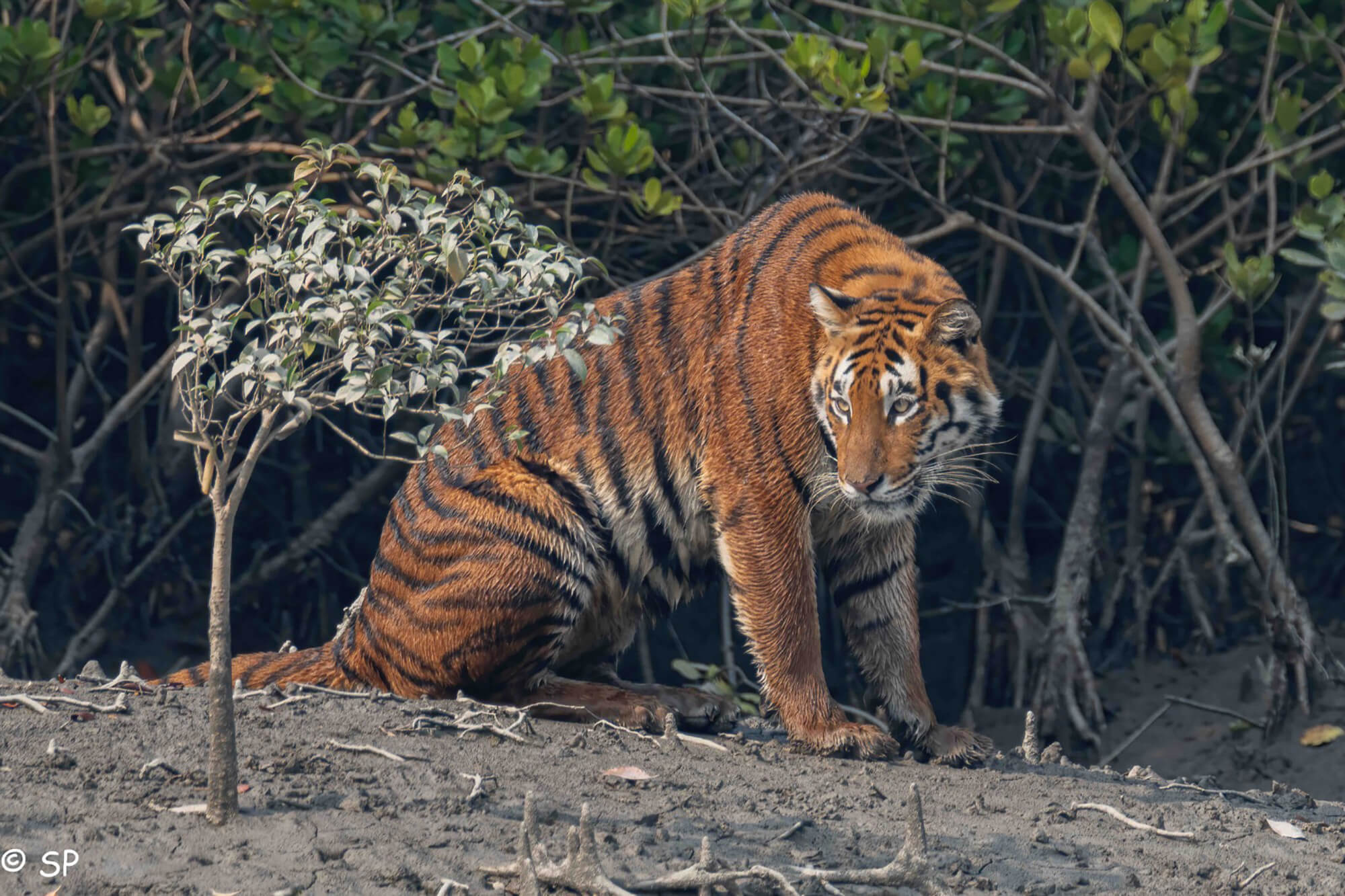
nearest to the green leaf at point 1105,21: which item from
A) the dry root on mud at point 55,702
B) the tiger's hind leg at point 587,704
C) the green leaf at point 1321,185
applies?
the green leaf at point 1321,185

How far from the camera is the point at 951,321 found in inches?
172

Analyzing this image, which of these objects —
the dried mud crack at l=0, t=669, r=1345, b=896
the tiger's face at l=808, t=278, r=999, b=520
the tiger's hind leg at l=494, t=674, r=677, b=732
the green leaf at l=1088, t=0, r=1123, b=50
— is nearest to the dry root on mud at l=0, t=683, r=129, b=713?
the dried mud crack at l=0, t=669, r=1345, b=896

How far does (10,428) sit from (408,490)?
3.64m

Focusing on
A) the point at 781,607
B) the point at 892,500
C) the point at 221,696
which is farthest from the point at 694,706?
the point at 221,696

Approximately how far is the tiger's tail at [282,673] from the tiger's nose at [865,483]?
168 cm

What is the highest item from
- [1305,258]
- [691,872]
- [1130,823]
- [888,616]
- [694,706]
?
[1305,258]

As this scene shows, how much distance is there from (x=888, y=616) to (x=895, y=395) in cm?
76

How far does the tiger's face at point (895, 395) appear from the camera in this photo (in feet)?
14.1

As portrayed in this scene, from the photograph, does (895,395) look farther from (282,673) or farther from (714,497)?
(282,673)

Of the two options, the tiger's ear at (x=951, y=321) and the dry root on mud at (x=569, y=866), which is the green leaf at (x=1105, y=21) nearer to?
the tiger's ear at (x=951, y=321)

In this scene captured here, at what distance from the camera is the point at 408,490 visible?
4.84 metres

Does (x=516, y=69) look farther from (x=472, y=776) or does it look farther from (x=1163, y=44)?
(x=472, y=776)

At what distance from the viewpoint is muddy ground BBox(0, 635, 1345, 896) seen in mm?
3201

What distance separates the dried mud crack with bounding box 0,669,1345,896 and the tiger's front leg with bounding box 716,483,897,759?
5.9 inches
